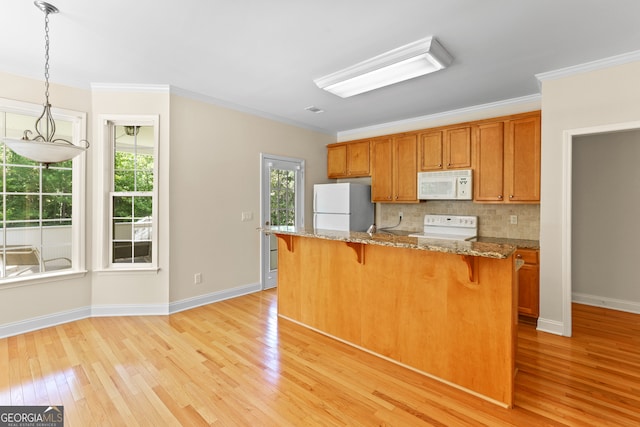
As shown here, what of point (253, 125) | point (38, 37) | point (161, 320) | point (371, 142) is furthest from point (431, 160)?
point (38, 37)

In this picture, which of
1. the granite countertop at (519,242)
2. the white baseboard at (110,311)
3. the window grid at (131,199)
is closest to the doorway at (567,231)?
the granite countertop at (519,242)

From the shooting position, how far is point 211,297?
4.10 m

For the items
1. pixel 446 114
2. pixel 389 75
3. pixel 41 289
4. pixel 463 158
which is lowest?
pixel 41 289

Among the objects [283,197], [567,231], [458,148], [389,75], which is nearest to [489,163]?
[458,148]

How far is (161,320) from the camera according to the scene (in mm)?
3498

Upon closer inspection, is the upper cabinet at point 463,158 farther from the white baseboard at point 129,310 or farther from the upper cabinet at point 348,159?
the white baseboard at point 129,310

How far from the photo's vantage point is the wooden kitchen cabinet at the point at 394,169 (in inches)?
183

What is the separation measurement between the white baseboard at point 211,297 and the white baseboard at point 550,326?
3488mm

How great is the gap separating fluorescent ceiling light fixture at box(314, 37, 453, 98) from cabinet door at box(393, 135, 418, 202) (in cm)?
159

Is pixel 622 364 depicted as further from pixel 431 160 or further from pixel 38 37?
pixel 38 37

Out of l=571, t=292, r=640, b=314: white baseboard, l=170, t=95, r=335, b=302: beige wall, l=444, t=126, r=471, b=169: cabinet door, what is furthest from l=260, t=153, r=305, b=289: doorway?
l=571, t=292, r=640, b=314: white baseboard

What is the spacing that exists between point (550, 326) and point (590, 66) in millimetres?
→ 2578

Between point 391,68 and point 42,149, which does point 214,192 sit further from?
point 391,68

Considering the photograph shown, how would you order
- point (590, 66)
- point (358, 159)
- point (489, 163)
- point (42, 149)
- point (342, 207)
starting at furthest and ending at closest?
point (358, 159), point (342, 207), point (489, 163), point (590, 66), point (42, 149)
